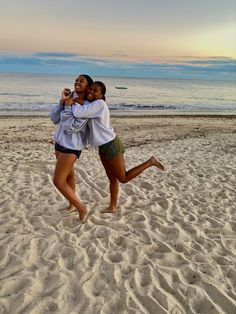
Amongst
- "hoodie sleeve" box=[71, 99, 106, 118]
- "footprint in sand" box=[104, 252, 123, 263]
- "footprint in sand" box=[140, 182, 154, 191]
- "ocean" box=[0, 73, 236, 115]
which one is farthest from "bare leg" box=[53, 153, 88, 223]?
"ocean" box=[0, 73, 236, 115]

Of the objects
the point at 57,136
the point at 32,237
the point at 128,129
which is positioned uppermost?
the point at 57,136

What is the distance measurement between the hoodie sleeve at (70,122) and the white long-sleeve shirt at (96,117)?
0.03 metres

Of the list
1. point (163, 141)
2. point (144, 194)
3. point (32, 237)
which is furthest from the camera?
point (163, 141)

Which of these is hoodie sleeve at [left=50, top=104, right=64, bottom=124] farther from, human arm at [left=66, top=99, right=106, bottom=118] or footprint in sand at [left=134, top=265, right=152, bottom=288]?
footprint in sand at [left=134, top=265, right=152, bottom=288]

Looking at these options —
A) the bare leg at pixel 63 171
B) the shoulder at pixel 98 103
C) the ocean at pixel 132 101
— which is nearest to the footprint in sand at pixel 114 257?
the bare leg at pixel 63 171

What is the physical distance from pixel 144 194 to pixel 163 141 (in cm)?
565

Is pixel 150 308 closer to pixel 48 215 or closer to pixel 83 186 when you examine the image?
pixel 48 215

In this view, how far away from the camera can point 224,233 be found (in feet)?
15.1

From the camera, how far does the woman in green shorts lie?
4078 mm

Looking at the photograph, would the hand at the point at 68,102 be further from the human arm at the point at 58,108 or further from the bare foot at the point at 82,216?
the bare foot at the point at 82,216

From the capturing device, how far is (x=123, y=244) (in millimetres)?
4223

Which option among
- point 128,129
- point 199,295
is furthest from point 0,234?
point 128,129

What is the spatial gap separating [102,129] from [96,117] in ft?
0.69

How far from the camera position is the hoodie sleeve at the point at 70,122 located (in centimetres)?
411
